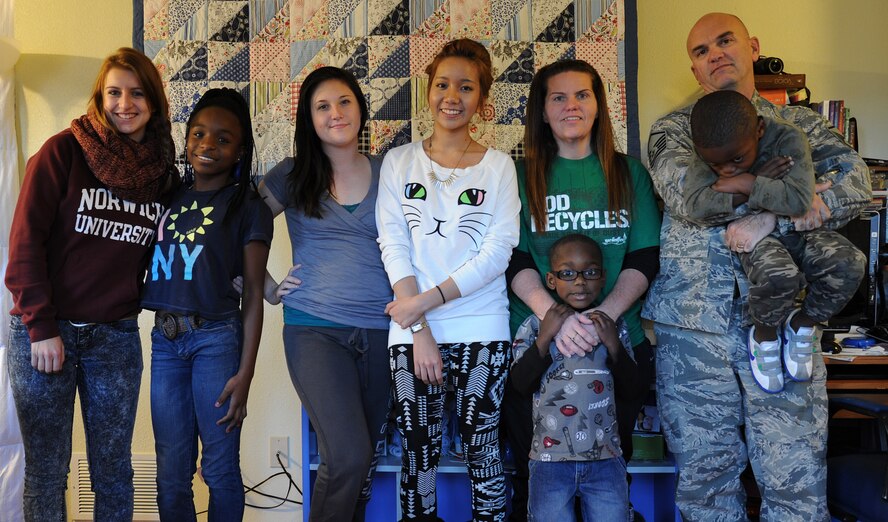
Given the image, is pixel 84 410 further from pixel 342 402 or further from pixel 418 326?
pixel 418 326

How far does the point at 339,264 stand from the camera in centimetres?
208

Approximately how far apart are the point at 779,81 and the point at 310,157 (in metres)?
1.82

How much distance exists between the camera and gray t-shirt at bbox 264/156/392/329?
205 cm

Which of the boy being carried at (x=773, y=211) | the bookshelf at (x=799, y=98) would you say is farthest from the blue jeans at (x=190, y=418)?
the bookshelf at (x=799, y=98)

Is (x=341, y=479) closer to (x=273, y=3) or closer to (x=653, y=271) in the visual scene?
(x=653, y=271)

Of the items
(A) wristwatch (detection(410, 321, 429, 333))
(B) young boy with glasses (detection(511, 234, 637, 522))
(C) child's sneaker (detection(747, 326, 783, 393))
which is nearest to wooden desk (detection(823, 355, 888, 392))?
(C) child's sneaker (detection(747, 326, 783, 393))

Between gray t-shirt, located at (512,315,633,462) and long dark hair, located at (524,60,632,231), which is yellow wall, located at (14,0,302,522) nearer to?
long dark hair, located at (524,60,632,231)

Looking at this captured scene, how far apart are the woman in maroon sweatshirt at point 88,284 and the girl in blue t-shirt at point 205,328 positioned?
0.31 feet

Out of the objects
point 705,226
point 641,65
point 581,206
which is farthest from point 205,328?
point 641,65

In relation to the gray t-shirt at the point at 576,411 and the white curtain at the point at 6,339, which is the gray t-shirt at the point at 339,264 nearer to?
the gray t-shirt at the point at 576,411

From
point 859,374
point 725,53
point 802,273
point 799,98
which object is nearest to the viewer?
point 802,273

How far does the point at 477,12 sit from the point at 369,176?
1077 millimetres

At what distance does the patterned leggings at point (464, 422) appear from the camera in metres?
1.97

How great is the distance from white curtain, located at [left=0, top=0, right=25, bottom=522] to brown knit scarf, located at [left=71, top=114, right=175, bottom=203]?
0.96 metres
